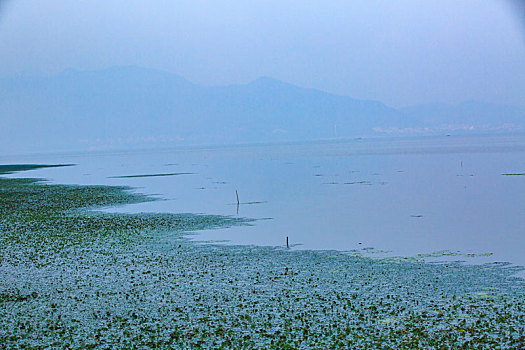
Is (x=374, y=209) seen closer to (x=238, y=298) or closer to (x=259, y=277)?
(x=259, y=277)

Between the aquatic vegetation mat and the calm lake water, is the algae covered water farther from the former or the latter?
the calm lake water

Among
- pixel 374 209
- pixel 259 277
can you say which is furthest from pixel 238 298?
pixel 374 209

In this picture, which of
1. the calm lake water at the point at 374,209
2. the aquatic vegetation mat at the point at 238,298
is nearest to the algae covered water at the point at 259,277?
the aquatic vegetation mat at the point at 238,298

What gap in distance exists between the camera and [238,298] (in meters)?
22.1

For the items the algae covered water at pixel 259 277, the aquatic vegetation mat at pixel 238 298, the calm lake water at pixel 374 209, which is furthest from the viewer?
the calm lake water at pixel 374 209

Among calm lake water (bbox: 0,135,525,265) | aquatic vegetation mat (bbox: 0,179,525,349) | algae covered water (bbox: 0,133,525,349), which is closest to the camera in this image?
aquatic vegetation mat (bbox: 0,179,525,349)

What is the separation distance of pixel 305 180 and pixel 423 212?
130 ft

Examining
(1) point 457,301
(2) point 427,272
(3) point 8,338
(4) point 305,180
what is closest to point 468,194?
(4) point 305,180

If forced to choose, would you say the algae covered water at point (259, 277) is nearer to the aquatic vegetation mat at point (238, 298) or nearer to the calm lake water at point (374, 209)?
the aquatic vegetation mat at point (238, 298)

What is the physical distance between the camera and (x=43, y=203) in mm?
56969

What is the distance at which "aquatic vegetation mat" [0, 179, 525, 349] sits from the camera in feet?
57.7

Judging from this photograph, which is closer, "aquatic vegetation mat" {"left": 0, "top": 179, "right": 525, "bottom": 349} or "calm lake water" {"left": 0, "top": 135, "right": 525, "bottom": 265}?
"aquatic vegetation mat" {"left": 0, "top": 179, "right": 525, "bottom": 349}

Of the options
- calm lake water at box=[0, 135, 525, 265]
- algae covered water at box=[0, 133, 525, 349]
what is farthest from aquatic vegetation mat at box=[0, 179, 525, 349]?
calm lake water at box=[0, 135, 525, 265]

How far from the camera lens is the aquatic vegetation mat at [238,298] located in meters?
17.6
